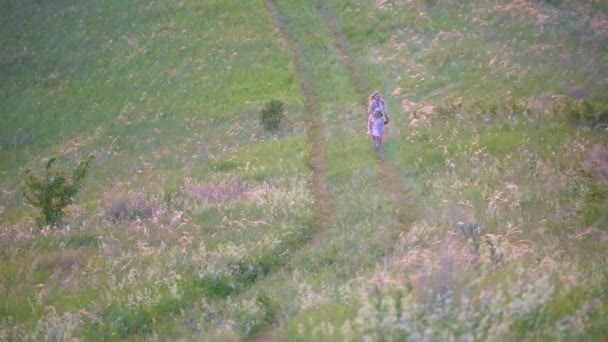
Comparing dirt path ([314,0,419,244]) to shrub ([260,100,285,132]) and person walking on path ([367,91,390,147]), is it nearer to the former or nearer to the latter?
person walking on path ([367,91,390,147])

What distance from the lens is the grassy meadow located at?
831cm

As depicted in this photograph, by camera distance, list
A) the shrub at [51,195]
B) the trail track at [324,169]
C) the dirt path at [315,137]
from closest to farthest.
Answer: the trail track at [324,169] < the dirt path at [315,137] < the shrub at [51,195]

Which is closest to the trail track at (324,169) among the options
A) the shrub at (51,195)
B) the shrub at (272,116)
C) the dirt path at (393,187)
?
the dirt path at (393,187)

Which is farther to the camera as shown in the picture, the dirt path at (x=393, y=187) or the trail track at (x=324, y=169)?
the dirt path at (x=393, y=187)

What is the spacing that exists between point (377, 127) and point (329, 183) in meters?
3.60

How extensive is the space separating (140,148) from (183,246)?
17494mm

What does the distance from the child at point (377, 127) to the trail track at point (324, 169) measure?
0.66 m

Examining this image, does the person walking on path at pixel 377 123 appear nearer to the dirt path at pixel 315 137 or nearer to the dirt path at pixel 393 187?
the dirt path at pixel 393 187

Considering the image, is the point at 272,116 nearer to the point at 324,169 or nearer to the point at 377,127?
the point at 377,127

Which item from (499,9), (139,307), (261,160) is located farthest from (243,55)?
(139,307)

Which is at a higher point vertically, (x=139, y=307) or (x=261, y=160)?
(x=139, y=307)

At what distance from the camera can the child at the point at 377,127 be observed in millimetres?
20109

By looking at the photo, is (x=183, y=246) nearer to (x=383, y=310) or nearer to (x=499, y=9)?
(x=383, y=310)

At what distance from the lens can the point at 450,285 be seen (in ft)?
25.4
